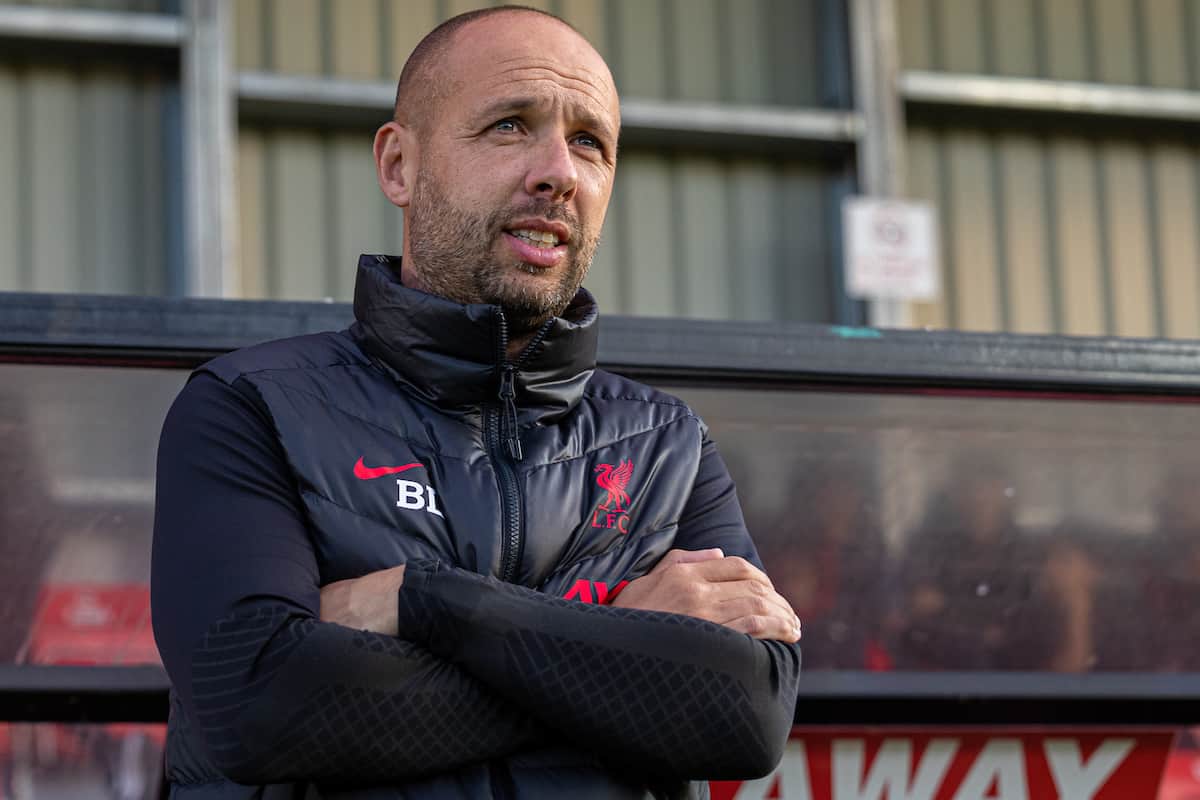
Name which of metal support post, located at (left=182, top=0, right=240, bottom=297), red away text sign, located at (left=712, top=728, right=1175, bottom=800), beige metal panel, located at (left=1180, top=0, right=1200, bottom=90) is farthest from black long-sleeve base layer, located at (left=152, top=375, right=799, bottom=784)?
beige metal panel, located at (left=1180, top=0, right=1200, bottom=90)

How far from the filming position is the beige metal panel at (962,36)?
6789 millimetres

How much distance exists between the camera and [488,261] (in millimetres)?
1529

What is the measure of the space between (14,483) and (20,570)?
0.37ft

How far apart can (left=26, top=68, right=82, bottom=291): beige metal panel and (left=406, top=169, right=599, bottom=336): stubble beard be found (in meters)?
4.56

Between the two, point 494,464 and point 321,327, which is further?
point 321,327

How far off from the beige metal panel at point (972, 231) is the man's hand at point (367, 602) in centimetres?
565

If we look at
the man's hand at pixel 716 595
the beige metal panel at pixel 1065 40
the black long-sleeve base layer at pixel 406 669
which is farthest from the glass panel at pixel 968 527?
the beige metal panel at pixel 1065 40

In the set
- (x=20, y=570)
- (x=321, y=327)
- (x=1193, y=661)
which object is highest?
(x=321, y=327)

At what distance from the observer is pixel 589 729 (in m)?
1.33

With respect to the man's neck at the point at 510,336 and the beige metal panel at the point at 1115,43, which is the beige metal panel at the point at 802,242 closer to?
the beige metal panel at the point at 1115,43

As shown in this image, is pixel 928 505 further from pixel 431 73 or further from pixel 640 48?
pixel 640 48

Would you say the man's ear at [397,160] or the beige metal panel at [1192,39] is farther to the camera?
the beige metal panel at [1192,39]

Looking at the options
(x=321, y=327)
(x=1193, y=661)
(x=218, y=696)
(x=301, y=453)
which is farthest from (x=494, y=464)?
(x=1193, y=661)

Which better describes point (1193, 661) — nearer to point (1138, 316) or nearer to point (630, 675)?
point (630, 675)
